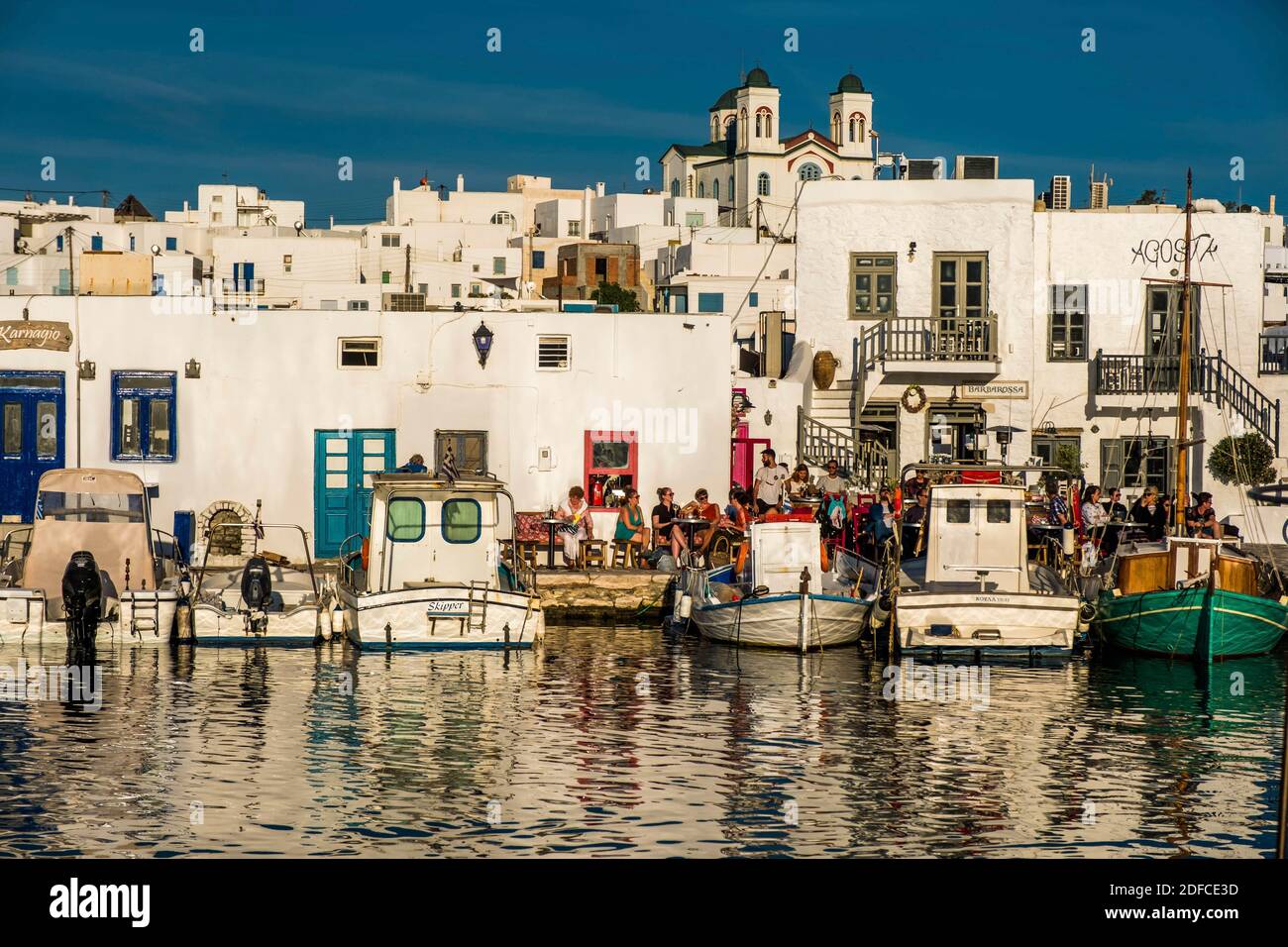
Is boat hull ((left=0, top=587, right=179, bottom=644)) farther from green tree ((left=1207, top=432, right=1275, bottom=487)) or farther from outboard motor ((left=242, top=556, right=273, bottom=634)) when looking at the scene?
green tree ((left=1207, top=432, right=1275, bottom=487))

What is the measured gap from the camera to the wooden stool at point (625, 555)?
30.8 metres

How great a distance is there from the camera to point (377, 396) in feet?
108

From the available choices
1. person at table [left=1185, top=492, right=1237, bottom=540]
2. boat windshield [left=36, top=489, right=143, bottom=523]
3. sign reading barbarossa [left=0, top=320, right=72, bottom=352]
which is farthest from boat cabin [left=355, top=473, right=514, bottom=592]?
person at table [left=1185, top=492, right=1237, bottom=540]

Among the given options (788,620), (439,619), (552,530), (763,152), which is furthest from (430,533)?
(763,152)

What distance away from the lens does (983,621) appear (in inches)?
989

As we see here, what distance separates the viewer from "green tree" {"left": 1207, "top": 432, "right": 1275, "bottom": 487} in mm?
37156

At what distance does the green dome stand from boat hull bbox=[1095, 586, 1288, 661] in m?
146

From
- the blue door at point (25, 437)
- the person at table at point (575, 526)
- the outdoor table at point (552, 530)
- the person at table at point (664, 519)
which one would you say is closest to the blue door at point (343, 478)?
the outdoor table at point (552, 530)

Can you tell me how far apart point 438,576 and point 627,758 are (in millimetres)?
8912

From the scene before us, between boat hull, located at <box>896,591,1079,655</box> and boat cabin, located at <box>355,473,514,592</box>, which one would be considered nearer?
boat hull, located at <box>896,591,1079,655</box>

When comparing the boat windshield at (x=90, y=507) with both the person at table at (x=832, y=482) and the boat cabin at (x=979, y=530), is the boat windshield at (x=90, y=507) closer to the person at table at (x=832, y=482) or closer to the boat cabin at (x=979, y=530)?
the person at table at (x=832, y=482)

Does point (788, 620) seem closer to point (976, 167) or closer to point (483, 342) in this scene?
point (483, 342)

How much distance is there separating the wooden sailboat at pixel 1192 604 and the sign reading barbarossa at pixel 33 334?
19379 millimetres
